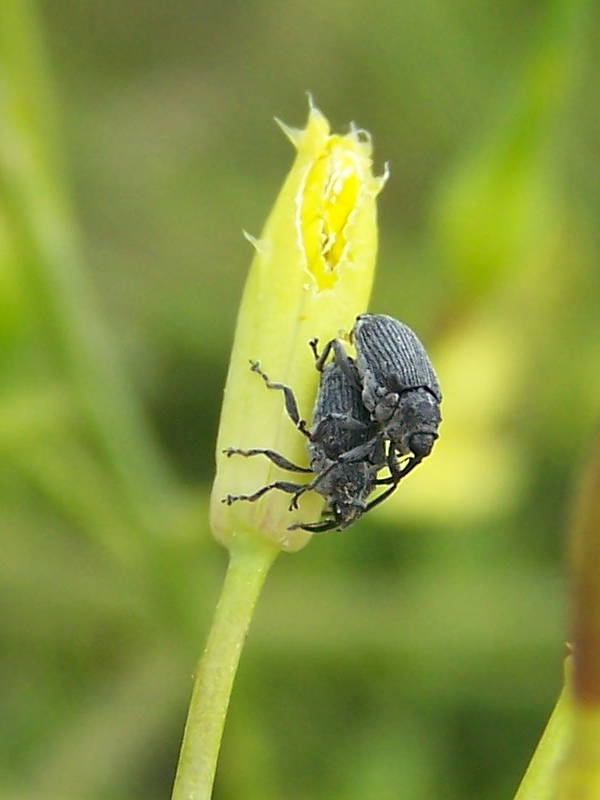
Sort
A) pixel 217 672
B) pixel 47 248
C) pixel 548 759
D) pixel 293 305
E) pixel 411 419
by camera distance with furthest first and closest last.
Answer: pixel 47 248 < pixel 411 419 < pixel 293 305 < pixel 217 672 < pixel 548 759

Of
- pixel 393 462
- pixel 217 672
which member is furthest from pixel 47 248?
pixel 217 672

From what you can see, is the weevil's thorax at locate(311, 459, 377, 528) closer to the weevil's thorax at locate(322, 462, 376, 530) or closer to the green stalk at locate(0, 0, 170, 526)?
the weevil's thorax at locate(322, 462, 376, 530)

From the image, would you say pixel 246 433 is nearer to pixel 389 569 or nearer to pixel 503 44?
pixel 389 569

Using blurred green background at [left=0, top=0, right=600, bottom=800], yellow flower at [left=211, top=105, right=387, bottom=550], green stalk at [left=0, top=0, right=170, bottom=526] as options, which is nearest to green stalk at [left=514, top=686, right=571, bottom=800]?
yellow flower at [left=211, top=105, right=387, bottom=550]

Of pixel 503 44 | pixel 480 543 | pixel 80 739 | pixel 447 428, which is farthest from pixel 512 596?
pixel 503 44

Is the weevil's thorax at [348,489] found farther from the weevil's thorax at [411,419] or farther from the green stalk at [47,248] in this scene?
the green stalk at [47,248]

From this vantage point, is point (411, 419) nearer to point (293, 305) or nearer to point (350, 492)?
point (350, 492)

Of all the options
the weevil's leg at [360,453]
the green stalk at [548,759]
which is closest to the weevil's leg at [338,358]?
the weevil's leg at [360,453]
